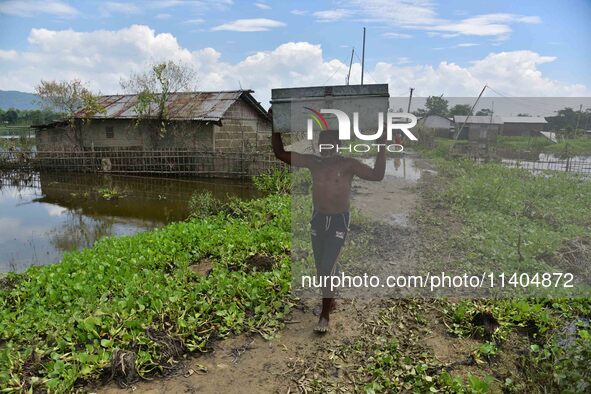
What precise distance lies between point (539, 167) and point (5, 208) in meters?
13.0

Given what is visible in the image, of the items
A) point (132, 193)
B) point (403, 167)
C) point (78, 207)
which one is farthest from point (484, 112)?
point (132, 193)

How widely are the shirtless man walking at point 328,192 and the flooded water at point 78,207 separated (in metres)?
5.77

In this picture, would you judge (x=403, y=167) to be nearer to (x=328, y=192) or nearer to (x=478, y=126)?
(x=328, y=192)

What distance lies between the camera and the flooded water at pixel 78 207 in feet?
26.6

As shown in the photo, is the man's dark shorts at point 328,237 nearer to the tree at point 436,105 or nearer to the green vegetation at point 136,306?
the green vegetation at point 136,306

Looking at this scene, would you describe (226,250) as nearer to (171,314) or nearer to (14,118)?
(171,314)

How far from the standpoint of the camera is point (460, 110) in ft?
11.7

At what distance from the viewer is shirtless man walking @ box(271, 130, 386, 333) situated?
314 centimetres

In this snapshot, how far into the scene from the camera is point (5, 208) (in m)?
11.5

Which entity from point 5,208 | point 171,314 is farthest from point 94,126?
point 171,314

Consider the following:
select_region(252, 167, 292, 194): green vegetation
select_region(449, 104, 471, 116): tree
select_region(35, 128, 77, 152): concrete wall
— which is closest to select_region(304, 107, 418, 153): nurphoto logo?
select_region(449, 104, 471, 116): tree

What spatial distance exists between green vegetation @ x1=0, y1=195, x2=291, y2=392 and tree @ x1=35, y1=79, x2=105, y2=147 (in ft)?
47.7

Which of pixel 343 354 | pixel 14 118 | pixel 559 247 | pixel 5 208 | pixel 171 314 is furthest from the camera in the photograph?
pixel 14 118

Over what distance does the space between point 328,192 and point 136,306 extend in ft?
6.48
